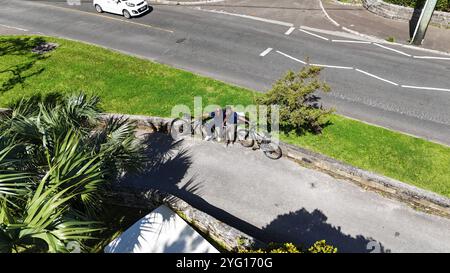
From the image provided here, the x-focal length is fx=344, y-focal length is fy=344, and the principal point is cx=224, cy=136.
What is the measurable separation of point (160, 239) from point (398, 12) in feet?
79.4

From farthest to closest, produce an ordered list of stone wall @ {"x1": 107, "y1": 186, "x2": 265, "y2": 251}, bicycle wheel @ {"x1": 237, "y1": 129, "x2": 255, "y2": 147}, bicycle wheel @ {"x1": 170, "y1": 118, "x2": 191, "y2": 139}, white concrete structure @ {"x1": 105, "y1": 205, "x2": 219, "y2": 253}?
bicycle wheel @ {"x1": 170, "y1": 118, "x2": 191, "y2": 139} → bicycle wheel @ {"x1": 237, "y1": 129, "x2": 255, "y2": 147} → stone wall @ {"x1": 107, "y1": 186, "x2": 265, "y2": 251} → white concrete structure @ {"x1": 105, "y1": 205, "x2": 219, "y2": 253}

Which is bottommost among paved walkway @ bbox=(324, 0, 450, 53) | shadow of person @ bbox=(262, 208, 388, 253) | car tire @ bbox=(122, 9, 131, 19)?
shadow of person @ bbox=(262, 208, 388, 253)

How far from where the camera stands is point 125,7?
2447 centimetres

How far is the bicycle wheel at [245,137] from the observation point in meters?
13.6

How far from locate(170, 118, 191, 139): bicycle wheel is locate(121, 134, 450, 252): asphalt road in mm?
658

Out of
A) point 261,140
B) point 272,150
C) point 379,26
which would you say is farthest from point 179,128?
point 379,26

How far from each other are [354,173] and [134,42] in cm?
1578

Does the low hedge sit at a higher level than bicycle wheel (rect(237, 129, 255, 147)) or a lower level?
higher

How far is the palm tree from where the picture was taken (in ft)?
20.5

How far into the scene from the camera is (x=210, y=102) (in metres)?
16.1

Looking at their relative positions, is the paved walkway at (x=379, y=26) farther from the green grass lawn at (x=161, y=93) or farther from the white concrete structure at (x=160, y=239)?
the white concrete structure at (x=160, y=239)

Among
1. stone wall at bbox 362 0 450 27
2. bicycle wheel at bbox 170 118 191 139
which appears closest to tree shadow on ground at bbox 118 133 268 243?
bicycle wheel at bbox 170 118 191 139

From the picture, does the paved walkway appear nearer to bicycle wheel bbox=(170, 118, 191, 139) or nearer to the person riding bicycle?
the person riding bicycle
